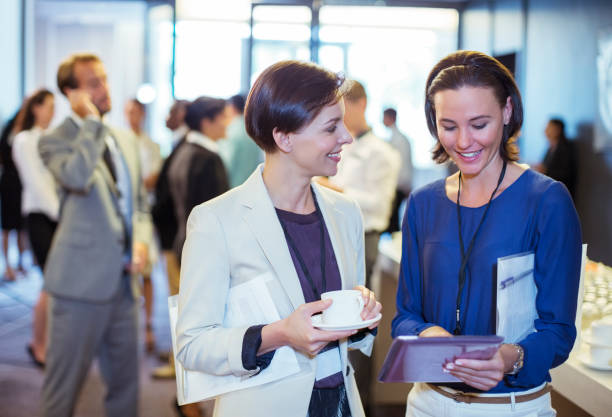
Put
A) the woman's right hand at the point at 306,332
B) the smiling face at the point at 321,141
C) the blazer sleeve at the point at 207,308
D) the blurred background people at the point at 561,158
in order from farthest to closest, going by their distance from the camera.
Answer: the blurred background people at the point at 561,158
the smiling face at the point at 321,141
the blazer sleeve at the point at 207,308
the woman's right hand at the point at 306,332

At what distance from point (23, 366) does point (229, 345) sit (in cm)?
363

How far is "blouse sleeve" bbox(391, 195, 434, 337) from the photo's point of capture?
162cm

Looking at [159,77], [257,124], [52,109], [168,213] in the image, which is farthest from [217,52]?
[257,124]

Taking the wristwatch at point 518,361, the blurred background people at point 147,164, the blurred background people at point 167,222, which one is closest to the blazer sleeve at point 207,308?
the wristwatch at point 518,361

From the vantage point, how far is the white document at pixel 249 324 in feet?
4.93

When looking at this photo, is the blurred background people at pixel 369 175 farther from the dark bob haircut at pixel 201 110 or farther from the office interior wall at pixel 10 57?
the office interior wall at pixel 10 57

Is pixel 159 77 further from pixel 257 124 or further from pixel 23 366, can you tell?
pixel 257 124

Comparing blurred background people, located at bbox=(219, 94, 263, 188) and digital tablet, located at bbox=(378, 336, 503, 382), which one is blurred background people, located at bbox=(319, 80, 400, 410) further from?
digital tablet, located at bbox=(378, 336, 503, 382)

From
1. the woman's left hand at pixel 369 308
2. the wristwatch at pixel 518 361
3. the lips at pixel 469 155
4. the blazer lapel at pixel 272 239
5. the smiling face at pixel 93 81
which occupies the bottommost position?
the wristwatch at pixel 518 361

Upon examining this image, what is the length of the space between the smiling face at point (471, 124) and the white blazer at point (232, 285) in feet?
1.42

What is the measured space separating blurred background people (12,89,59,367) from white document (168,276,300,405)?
2.65 metres

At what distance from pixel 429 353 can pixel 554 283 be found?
34cm

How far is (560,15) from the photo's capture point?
25.2 ft

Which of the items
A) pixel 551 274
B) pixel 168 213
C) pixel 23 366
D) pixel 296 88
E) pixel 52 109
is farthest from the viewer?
pixel 52 109
